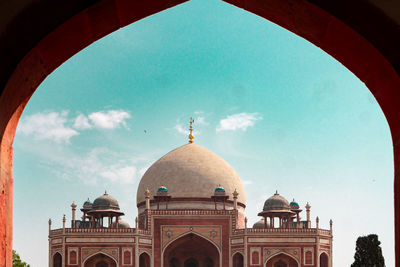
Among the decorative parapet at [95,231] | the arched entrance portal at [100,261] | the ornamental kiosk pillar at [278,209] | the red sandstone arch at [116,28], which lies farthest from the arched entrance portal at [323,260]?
the red sandstone arch at [116,28]

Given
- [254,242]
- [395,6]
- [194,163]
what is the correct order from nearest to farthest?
[395,6] → [254,242] → [194,163]

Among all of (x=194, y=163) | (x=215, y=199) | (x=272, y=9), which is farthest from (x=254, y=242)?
(x=272, y=9)

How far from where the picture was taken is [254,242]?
33500mm

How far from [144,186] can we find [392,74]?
3759 cm

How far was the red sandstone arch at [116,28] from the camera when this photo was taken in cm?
324

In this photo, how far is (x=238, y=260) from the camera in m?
34.3

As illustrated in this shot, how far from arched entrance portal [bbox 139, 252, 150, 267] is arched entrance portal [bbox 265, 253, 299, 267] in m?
6.80

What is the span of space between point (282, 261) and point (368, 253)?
1043 centimetres

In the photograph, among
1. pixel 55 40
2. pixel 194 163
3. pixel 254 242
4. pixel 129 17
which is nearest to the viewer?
pixel 55 40

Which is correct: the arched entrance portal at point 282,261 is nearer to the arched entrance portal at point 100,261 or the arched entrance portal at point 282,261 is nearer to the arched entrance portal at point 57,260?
the arched entrance portal at point 100,261

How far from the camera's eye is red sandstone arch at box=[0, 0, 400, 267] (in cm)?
324

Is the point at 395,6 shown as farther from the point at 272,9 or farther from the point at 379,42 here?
the point at 272,9

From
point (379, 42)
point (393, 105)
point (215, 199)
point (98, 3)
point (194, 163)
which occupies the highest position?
point (194, 163)

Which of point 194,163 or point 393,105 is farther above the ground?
point 194,163
